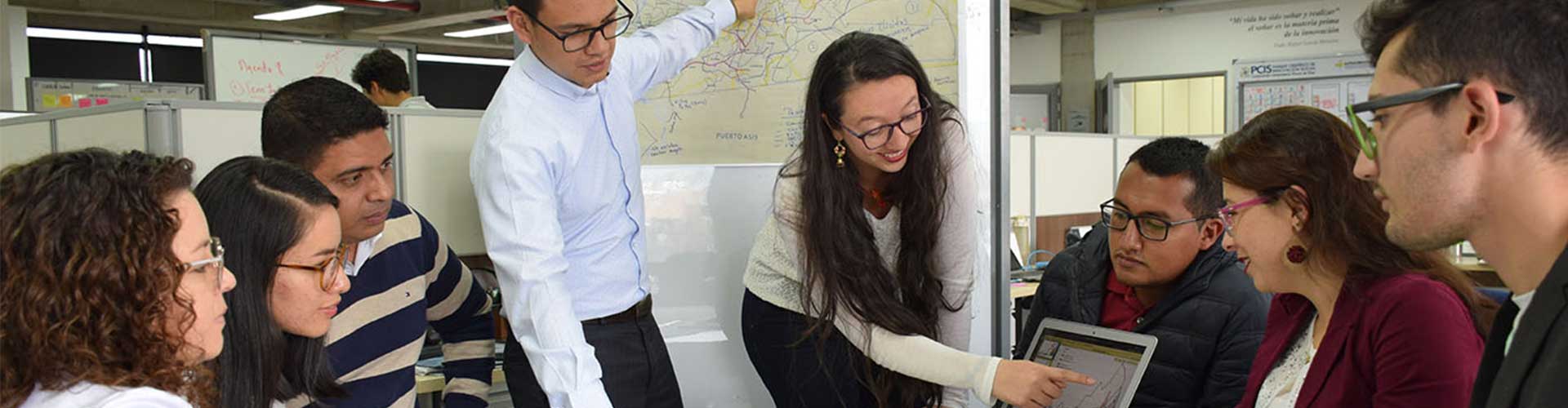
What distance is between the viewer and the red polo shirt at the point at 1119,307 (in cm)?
185

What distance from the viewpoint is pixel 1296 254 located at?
150 cm

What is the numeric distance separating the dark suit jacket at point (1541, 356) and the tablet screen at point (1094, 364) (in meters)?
0.68

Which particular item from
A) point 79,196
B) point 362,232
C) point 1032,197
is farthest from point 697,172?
point 1032,197

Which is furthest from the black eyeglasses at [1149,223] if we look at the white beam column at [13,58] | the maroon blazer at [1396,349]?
the white beam column at [13,58]

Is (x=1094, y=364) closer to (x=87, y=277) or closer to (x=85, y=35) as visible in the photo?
(x=87, y=277)

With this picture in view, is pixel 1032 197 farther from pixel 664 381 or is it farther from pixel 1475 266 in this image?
pixel 664 381

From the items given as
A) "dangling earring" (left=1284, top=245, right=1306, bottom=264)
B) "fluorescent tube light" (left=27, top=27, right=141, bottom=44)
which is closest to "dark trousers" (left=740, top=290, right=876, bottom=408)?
"dangling earring" (left=1284, top=245, right=1306, bottom=264)

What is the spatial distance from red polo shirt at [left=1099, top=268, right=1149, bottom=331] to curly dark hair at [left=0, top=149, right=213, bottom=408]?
1374 millimetres

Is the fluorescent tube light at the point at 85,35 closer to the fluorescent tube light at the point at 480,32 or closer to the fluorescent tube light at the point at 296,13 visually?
the fluorescent tube light at the point at 296,13

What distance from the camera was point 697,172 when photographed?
8.07 feet

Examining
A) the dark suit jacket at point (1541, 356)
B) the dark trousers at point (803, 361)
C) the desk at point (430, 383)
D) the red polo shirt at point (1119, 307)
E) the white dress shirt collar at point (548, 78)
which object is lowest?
the desk at point (430, 383)

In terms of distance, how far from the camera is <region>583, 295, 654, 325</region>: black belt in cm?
185

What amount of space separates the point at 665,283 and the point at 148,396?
1.49 meters

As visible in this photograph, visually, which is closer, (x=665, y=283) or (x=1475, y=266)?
(x=665, y=283)
